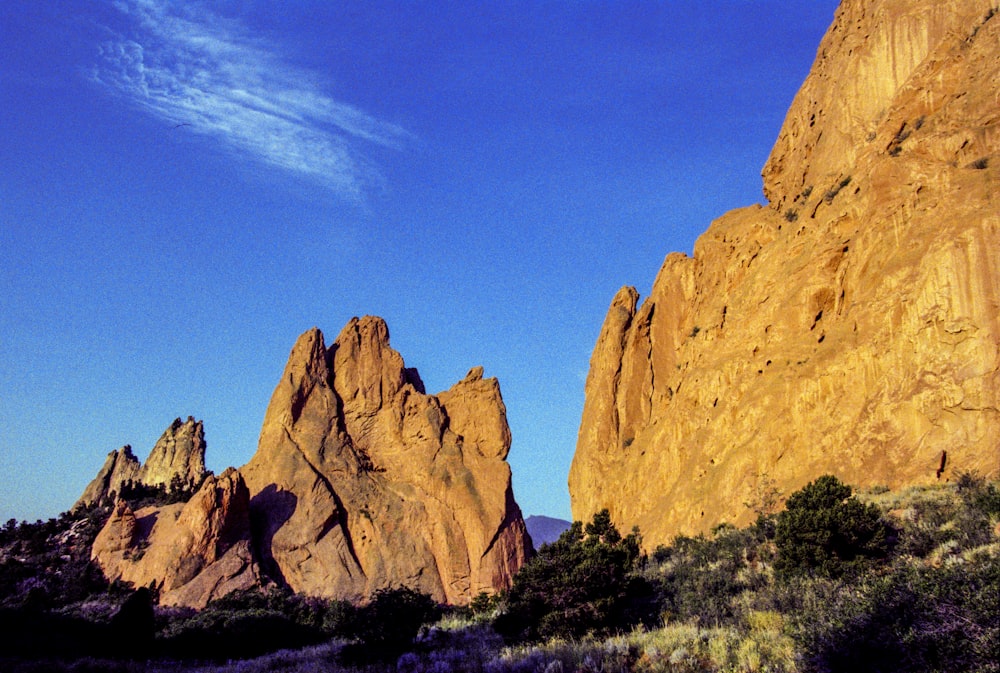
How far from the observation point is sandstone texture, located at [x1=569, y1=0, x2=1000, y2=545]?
3094cm

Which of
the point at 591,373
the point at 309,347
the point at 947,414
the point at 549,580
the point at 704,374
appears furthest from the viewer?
the point at 591,373

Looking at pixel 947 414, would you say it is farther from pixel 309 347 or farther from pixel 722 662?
pixel 309 347

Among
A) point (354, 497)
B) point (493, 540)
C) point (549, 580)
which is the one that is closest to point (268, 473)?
point (354, 497)

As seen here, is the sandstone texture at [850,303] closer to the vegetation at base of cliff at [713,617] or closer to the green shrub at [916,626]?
the vegetation at base of cliff at [713,617]

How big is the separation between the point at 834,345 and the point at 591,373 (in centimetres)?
3047

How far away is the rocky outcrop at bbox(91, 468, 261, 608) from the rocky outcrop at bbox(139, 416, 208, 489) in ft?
112

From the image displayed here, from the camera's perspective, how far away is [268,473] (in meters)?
47.5

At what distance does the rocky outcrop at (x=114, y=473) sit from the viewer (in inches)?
3152

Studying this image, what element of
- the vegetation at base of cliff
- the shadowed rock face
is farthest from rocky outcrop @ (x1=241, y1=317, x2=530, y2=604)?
the vegetation at base of cliff

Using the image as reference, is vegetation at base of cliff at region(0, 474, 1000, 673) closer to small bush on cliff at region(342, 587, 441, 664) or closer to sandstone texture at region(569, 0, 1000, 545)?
small bush on cliff at region(342, 587, 441, 664)

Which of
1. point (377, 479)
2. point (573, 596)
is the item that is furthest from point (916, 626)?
point (377, 479)

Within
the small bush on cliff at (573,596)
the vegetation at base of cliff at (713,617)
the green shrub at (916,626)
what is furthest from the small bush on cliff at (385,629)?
the green shrub at (916,626)

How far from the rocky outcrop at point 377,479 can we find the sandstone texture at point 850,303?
10361 millimetres

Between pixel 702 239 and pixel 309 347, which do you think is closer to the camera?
pixel 309 347
